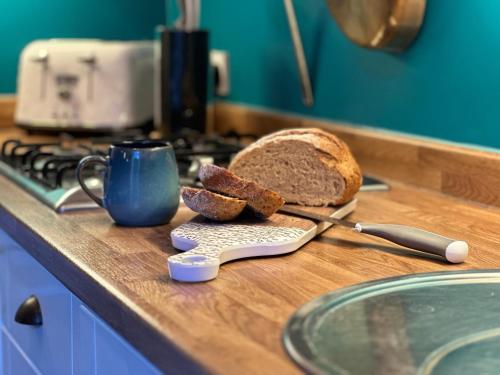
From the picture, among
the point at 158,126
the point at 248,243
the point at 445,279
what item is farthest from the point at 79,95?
the point at 445,279

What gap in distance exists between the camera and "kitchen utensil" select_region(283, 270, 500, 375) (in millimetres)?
677

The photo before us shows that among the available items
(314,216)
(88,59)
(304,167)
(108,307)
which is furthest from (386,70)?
(108,307)

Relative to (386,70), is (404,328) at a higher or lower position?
lower

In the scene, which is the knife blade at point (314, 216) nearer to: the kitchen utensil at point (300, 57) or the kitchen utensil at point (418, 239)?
the kitchen utensil at point (418, 239)

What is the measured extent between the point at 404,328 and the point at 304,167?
1.71 feet

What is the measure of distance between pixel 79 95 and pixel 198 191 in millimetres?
1004

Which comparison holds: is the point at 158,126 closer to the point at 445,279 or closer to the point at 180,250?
the point at 180,250

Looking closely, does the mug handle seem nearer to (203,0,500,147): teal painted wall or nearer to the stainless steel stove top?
the stainless steel stove top

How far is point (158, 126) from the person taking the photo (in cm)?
199

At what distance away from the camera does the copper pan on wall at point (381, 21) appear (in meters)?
1.43

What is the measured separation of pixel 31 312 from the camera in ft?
3.83

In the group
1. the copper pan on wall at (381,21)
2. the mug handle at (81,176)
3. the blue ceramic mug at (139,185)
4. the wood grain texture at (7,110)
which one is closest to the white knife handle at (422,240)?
the blue ceramic mug at (139,185)

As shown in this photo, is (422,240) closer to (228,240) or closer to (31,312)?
(228,240)

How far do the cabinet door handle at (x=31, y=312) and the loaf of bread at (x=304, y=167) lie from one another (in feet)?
1.19
